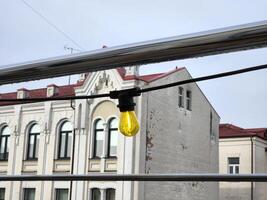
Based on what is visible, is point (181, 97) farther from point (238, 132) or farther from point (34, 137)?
point (34, 137)

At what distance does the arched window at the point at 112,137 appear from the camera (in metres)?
17.8

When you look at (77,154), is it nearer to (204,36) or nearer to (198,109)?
(198,109)

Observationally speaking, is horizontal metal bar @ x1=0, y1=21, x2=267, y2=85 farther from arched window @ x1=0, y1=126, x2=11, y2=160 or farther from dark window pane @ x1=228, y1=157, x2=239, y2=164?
dark window pane @ x1=228, y1=157, x2=239, y2=164

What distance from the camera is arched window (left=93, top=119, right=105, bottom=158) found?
18052mm

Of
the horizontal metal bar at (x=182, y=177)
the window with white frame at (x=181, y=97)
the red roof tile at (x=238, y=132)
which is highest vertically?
the window with white frame at (x=181, y=97)

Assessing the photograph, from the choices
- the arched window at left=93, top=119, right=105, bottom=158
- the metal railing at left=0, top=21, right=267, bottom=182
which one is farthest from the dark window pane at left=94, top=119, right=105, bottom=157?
the metal railing at left=0, top=21, right=267, bottom=182

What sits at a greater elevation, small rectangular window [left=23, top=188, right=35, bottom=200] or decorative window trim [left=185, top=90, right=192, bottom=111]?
decorative window trim [left=185, top=90, right=192, bottom=111]

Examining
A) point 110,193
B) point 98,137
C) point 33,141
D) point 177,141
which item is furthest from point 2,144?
point 177,141

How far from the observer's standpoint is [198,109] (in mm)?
21062

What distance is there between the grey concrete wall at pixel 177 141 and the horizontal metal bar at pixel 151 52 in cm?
1558

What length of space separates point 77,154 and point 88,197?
4.74 ft

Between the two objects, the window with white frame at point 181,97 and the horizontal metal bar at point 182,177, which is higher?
the window with white frame at point 181,97

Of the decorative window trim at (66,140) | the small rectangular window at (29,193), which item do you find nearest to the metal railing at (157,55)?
the decorative window trim at (66,140)

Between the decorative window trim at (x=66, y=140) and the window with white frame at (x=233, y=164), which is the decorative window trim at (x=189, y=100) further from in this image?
the decorative window trim at (x=66, y=140)
